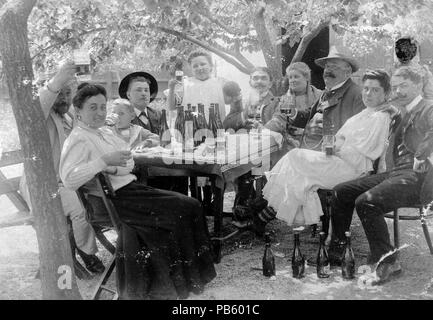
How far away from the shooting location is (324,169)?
463cm

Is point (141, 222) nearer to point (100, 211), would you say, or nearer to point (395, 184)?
point (100, 211)

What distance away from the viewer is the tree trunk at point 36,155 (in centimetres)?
310

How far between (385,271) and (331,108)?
6.25 ft

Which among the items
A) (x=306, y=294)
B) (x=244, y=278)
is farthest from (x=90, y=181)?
(x=306, y=294)

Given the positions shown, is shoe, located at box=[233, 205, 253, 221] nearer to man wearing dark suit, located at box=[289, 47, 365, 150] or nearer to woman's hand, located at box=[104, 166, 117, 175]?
man wearing dark suit, located at box=[289, 47, 365, 150]

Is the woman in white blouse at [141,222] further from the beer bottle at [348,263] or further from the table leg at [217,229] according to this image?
the beer bottle at [348,263]

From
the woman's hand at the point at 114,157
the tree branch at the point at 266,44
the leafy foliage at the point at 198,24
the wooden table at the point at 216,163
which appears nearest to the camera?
the woman's hand at the point at 114,157

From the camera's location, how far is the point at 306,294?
4.01 metres

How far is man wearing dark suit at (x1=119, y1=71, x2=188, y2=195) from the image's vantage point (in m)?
5.26

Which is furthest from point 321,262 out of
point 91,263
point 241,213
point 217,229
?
point 91,263

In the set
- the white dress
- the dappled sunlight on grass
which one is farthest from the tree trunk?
the dappled sunlight on grass

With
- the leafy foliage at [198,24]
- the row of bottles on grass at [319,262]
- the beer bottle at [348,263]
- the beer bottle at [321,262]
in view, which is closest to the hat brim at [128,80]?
the leafy foliage at [198,24]

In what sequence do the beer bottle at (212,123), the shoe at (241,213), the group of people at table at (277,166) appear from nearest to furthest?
the group of people at table at (277,166)
the beer bottle at (212,123)
the shoe at (241,213)

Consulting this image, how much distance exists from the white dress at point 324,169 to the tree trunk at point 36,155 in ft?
6.82
